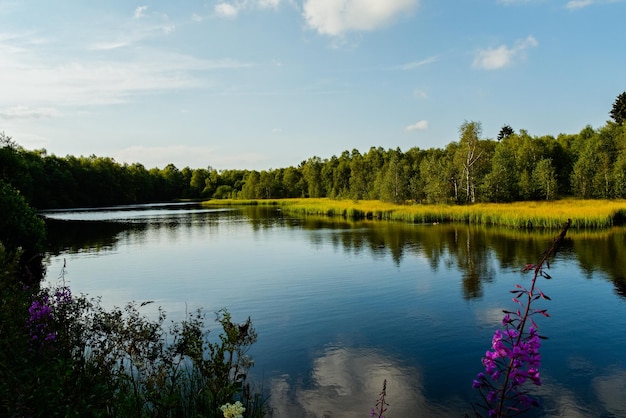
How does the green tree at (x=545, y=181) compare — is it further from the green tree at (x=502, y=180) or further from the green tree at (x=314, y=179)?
the green tree at (x=314, y=179)

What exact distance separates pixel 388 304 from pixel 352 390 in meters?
6.86

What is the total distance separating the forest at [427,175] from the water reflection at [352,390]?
93.2 ft

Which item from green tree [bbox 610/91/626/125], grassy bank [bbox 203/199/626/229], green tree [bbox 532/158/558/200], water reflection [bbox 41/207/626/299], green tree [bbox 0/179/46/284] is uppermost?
green tree [bbox 610/91/626/125]

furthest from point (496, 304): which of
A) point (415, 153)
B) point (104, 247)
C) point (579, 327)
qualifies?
point (415, 153)

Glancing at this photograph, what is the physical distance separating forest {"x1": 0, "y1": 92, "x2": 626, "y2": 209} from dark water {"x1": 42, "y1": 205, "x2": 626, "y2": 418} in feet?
51.3

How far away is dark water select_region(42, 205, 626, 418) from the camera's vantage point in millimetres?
8914

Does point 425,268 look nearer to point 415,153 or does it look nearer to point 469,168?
point 469,168

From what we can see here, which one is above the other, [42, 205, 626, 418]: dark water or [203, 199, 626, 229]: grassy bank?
[203, 199, 626, 229]: grassy bank

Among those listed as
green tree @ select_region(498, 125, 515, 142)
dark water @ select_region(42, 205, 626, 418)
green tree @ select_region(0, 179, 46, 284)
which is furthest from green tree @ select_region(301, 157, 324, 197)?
green tree @ select_region(0, 179, 46, 284)

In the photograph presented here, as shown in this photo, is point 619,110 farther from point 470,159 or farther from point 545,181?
point 470,159

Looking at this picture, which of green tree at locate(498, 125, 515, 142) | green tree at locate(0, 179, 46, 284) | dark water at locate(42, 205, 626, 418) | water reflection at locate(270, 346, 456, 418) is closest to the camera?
water reflection at locate(270, 346, 456, 418)

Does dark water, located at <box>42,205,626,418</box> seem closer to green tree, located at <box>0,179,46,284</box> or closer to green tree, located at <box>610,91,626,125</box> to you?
green tree, located at <box>0,179,46,284</box>

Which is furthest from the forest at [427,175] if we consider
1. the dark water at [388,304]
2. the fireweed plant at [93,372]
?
the fireweed plant at [93,372]

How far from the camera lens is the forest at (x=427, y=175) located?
60219mm
